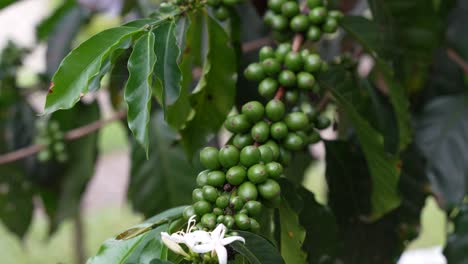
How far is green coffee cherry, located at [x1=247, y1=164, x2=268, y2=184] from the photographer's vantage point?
60 cm

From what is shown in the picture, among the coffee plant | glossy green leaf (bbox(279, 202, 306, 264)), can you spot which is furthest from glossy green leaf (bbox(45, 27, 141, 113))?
glossy green leaf (bbox(279, 202, 306, 264))

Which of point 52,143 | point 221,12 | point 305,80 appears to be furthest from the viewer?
point 52,143

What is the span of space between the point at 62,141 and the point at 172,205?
35cm

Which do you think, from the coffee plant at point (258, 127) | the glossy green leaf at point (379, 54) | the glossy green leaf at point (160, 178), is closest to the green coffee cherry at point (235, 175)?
the coffee plant at point (258, 127)

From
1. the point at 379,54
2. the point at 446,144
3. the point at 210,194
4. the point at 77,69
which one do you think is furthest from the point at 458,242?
the point at 77,69

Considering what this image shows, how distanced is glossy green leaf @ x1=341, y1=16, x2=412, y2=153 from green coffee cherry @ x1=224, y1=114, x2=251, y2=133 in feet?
0.86

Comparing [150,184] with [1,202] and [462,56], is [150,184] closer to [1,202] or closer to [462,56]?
[1,202]

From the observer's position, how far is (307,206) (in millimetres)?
828

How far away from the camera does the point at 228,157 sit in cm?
63

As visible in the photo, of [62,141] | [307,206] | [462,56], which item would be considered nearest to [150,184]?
[62,141]

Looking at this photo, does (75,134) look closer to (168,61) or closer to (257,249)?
(168,61)

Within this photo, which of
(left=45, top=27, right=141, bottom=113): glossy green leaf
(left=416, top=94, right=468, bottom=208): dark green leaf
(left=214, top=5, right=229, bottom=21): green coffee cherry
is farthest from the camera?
(left=416, top=94, right=468, bottom=208): dark green leaf

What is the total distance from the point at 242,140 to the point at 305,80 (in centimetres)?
12

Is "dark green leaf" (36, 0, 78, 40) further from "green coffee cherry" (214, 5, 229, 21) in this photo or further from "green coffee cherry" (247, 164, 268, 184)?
"green coffee cherry" (247, 164, 268, 184)
